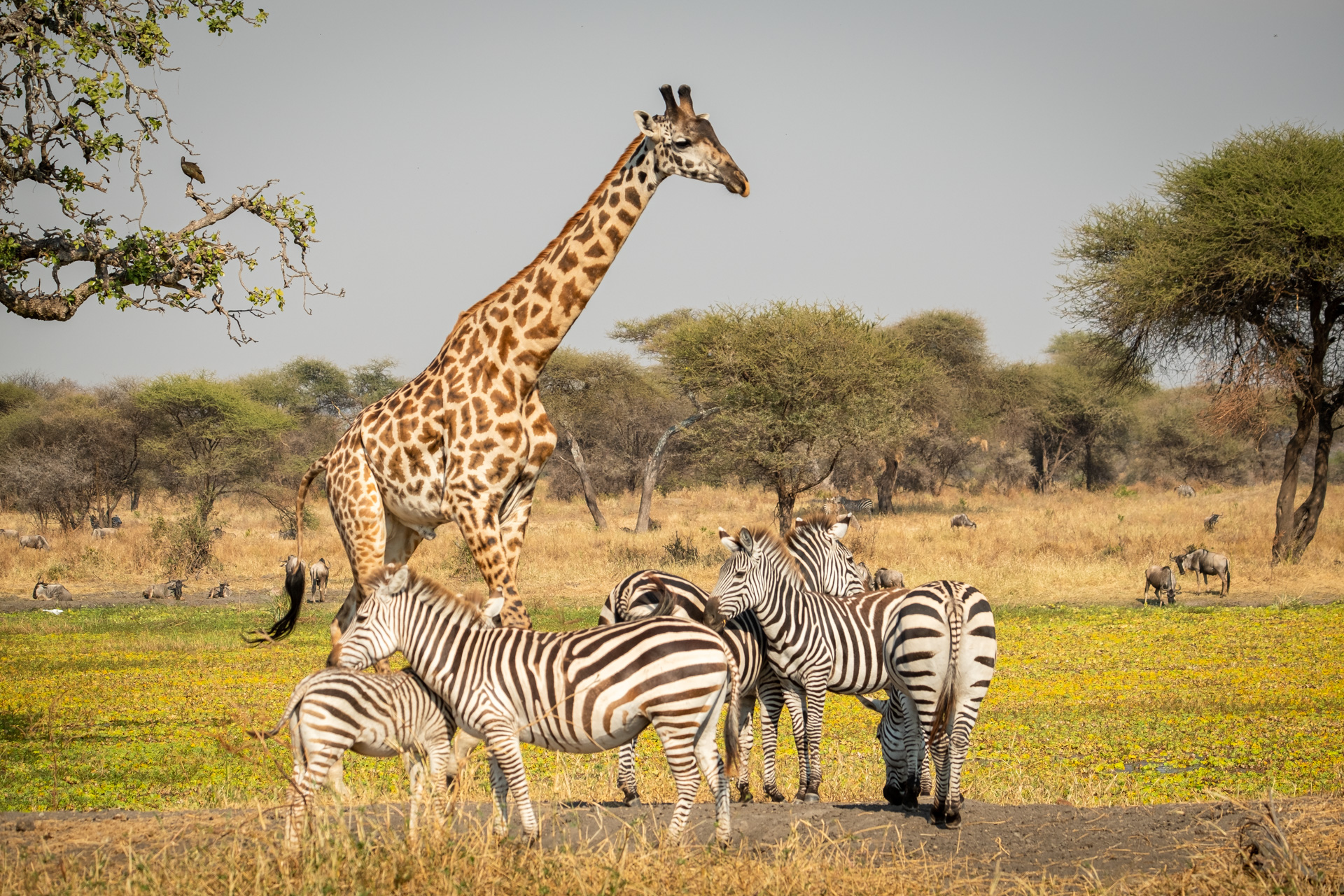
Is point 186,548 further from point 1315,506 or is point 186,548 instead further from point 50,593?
point 1315,506

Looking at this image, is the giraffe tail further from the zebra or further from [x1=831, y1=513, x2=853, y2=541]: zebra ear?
[x1=831, y1=513, x2=853, y2=541]: zebra ear

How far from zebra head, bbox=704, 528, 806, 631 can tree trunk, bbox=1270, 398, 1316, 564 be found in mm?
20843

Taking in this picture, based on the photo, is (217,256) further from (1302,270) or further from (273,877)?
(1302,270)

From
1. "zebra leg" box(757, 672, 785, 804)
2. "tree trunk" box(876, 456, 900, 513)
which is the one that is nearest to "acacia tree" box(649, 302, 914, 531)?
"tree trunk" box(876, 456, 900, 513)

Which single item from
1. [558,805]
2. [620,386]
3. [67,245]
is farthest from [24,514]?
[558,805]

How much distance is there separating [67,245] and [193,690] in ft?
22.3

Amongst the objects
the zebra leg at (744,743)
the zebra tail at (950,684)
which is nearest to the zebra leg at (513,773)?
the zebra leg at (744,743)

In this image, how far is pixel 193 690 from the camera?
14.2 metres

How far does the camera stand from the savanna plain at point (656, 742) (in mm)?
5082

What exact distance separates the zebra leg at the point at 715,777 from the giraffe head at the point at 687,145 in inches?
125

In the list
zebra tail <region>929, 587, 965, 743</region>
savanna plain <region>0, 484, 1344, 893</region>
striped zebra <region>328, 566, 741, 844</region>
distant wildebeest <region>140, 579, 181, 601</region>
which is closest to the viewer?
savanna plain <region>0, 484, 1344, 893</region>

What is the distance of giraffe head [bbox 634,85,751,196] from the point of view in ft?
21.2

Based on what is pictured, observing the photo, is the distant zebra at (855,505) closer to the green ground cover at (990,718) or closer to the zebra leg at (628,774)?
the green ground cover at (990,718)

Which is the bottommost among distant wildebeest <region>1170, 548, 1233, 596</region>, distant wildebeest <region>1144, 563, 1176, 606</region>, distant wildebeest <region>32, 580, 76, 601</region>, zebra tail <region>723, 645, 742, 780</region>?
distant wildebeest <region>32, 580, 76, 601</region>
